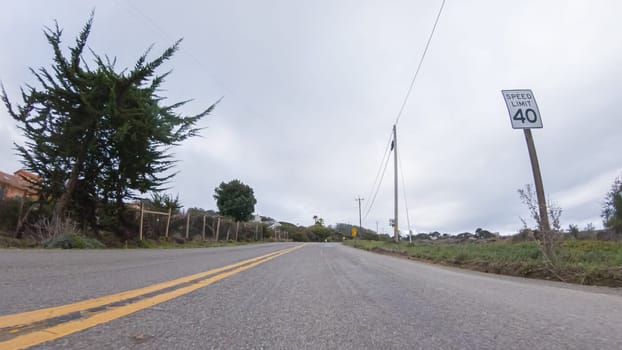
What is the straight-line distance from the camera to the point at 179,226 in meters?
18.3

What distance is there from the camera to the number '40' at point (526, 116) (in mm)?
7383

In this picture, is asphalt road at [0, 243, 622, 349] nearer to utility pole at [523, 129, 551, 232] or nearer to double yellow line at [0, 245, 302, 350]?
double yellow line at [0, 245, 302, 350]

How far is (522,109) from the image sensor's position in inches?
293

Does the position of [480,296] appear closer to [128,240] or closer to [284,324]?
[284,324]

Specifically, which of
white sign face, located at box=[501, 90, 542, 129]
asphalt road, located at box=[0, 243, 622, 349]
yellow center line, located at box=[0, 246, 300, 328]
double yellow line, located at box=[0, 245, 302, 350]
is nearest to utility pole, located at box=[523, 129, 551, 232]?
white sign face, located at box=[501, 90, 542, 129]

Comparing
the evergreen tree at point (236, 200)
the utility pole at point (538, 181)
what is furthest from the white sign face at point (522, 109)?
the evergreen tree at point (236, 200)

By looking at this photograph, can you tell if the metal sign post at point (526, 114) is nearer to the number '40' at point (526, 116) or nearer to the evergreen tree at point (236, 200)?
the number '40' at point (526, 116)

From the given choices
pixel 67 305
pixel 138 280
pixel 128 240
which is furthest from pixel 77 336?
pixel 128 240

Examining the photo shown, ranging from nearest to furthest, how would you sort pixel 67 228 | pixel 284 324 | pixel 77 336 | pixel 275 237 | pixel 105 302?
pixel 77 336 < pixel 284 324 < pixel 105 302 < pixel 67 228 < pixel 275 237

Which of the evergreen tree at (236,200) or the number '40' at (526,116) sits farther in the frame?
the evergreen tree at (236,200)

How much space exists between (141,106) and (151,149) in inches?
67.7

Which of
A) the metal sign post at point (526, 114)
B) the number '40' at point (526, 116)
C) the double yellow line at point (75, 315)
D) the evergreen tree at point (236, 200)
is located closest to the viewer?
the double yellow line at point (75, 315)

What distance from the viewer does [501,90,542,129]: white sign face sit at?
7.36m

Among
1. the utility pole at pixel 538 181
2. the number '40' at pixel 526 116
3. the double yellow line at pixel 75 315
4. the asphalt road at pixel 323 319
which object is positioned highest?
the number '40' at pixel 526 116
